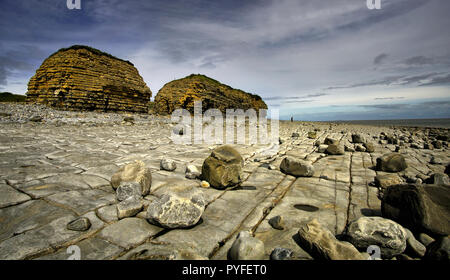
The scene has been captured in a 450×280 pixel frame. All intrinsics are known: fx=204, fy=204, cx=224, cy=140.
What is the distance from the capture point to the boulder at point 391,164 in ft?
14.8

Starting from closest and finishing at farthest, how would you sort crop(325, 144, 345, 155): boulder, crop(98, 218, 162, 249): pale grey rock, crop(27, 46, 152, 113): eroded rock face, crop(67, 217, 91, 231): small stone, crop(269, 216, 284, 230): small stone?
crop(98, 218, 162, 249): pale grey rock < crop(67, 217, 91, 231): small stone < crop(269, 216, 284, 230): small stone < crop(325, 144, 345, 155): boulder < crop(27, 46, 152, 113): eroded rock face

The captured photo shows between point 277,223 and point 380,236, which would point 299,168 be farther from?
point 380,236

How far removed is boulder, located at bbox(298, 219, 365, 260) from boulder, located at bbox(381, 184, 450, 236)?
3.11ft

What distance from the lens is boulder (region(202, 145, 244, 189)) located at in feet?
11.4

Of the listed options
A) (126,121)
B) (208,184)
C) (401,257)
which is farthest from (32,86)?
(401,257)

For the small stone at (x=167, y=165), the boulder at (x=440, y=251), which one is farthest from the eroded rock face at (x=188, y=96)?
the boulder at (x=440, y=251)

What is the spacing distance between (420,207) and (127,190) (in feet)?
11.2

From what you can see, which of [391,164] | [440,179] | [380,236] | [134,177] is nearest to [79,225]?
[134,177]

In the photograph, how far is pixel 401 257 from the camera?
72.8 inches

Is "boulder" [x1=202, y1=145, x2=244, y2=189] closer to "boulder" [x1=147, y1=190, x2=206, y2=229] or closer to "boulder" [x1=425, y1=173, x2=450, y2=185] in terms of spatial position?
"boulder" [x1=147, y1=190, x2=206, y2=229]

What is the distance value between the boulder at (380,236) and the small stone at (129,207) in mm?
2284

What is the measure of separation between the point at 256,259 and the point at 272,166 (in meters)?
3.14

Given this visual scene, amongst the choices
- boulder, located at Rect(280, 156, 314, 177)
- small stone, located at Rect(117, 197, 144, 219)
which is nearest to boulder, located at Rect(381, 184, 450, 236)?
boulder, located at Rect(280, 156, 314, 177)
